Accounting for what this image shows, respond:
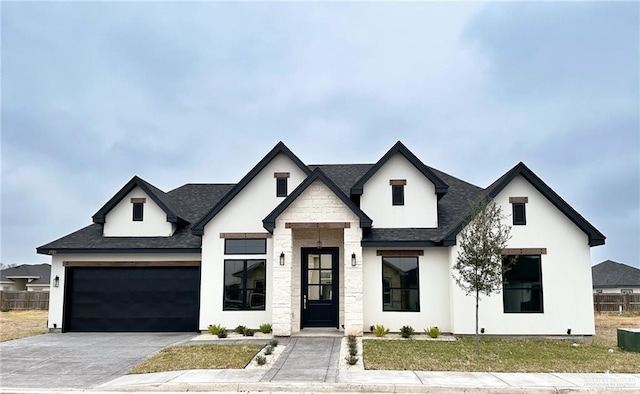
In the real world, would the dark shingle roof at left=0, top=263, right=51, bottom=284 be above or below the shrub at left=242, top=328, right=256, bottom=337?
above

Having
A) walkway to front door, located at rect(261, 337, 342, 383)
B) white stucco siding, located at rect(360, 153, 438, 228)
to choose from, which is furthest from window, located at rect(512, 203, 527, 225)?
walkway to front door, located at rect(261, 337, 342, 383)

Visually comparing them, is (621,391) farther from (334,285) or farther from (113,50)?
(113,50)

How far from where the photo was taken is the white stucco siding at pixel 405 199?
17438 mm

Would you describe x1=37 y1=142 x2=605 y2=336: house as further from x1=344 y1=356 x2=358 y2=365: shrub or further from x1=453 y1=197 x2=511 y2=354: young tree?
x1=344 y1=356 x2=358 y2=365: shrub

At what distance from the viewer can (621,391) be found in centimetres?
916

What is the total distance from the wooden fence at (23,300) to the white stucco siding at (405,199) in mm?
21992

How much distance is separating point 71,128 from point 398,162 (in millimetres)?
26487

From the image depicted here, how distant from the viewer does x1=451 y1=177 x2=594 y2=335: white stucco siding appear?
617 inches

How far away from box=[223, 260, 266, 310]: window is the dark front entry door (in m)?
1.49

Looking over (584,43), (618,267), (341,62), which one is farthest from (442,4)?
(618,267)

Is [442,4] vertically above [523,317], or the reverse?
[442,4]

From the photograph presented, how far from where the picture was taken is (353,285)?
15.7 metres

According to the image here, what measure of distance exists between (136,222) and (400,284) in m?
10.1

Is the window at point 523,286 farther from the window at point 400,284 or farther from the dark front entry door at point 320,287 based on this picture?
the dark front entry door at point 320,287
